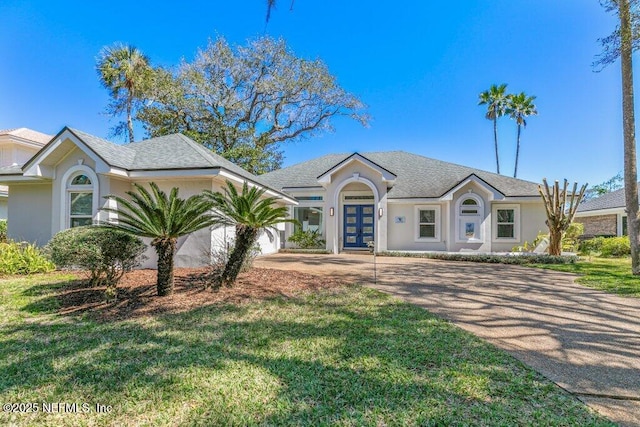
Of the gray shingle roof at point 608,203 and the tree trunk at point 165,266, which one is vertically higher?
the gray shingle roof at point 608,203

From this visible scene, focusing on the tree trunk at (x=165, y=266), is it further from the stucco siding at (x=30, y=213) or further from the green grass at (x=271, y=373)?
the stucco siding at (x=30, y=213)

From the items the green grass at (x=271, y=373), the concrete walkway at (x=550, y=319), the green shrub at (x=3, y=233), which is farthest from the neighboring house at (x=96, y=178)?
the green grass at (x=271, y=373)

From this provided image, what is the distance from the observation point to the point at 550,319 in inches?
241

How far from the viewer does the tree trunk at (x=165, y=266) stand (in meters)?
7.05

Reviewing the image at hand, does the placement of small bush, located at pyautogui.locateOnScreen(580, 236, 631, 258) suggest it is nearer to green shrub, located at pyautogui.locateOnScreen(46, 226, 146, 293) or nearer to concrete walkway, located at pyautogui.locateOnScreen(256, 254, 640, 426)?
concrete walkway, located at pyautogui.locateOnScreen(256, 254, 640, 426)

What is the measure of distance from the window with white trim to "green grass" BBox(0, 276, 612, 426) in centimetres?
617

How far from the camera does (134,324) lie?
18.5ft

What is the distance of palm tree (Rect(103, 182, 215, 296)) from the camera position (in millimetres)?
6820

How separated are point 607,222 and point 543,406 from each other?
29.7 m

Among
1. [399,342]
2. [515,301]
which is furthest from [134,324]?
[515,301]

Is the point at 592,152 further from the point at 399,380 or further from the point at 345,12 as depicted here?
the point at 399,380

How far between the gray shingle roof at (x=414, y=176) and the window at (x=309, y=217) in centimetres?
160

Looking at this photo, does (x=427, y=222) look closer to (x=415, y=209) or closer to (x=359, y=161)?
(x=415, y=209)

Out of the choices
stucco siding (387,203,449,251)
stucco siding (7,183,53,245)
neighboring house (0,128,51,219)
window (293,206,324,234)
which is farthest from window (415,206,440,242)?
neighboring house (0,128,51,219)
